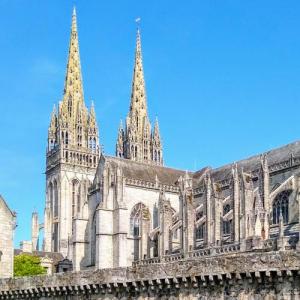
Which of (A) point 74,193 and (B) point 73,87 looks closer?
(A) point 74,193

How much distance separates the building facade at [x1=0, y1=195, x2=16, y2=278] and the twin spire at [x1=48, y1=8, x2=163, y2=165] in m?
50.3

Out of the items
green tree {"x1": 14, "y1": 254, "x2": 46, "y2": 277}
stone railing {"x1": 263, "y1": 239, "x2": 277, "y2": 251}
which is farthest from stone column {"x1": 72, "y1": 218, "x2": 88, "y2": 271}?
stone railing {"x1": 263, "y1": 239, "x2": 277, "y2": 251}

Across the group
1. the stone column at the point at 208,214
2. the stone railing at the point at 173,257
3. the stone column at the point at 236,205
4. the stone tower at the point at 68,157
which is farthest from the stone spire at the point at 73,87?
the stone column at the point at 236,205

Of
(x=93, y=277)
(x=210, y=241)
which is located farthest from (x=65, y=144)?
(x=93, y=277)

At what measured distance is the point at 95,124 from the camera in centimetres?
10306

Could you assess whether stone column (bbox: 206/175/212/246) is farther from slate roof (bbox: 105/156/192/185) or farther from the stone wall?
the stone wall

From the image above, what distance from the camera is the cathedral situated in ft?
171

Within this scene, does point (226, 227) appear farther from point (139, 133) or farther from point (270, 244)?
point (139, 133)

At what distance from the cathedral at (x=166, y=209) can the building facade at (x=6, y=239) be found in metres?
14.2

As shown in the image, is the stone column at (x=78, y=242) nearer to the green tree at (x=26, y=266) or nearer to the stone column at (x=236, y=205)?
the green tree at (x=26, y=266)

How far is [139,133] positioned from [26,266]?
37.5 meters

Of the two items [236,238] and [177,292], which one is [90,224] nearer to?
[236,238]

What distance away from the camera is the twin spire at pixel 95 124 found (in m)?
100

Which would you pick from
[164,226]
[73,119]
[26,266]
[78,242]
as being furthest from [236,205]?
[73,119]
